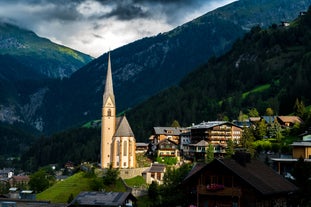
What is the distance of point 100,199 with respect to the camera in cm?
6900

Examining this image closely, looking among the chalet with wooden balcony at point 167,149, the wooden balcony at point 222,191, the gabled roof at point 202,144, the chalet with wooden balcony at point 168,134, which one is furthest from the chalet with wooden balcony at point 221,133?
the wooden balcony at point 222,191

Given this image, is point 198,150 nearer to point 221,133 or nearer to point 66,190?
point 221,133

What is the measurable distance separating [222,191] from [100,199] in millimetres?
22335

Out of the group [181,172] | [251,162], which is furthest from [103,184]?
[251,162]

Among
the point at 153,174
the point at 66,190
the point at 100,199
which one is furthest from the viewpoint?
the point at 153,174

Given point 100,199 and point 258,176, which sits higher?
point 258,176

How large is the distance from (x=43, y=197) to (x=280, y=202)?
57125mm

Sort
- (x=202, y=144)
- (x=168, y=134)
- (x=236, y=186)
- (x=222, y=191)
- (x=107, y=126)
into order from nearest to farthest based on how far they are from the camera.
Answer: (x=236, y=186)
(x=222, y=191)
(x=202, y=144)
(x=107, y=126)
(x=168, y=134)

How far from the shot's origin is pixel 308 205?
50.6 m

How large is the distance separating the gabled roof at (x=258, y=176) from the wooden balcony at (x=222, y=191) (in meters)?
1.55

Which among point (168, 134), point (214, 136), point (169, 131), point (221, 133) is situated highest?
point (169, 131)

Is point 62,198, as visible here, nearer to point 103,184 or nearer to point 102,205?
point 103,184

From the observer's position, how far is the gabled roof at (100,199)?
67.9m

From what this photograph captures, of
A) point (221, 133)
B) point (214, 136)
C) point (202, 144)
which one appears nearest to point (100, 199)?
point (202, 144)
